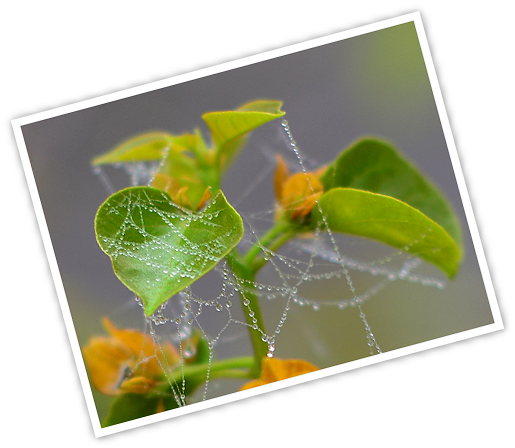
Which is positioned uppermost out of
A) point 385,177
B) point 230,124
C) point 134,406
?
point 230,124

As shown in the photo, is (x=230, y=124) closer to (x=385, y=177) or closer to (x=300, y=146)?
(x=385, y=177)

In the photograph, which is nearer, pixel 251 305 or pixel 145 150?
pixel 251 305

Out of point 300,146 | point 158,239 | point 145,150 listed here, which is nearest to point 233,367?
point 158,239

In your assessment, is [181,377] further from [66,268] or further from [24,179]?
[66,268]

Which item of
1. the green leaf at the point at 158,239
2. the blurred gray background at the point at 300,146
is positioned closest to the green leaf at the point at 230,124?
the green leaf at the point at 158,239

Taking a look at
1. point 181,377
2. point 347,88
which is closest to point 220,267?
point 181,377

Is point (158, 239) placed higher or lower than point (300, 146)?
lower
